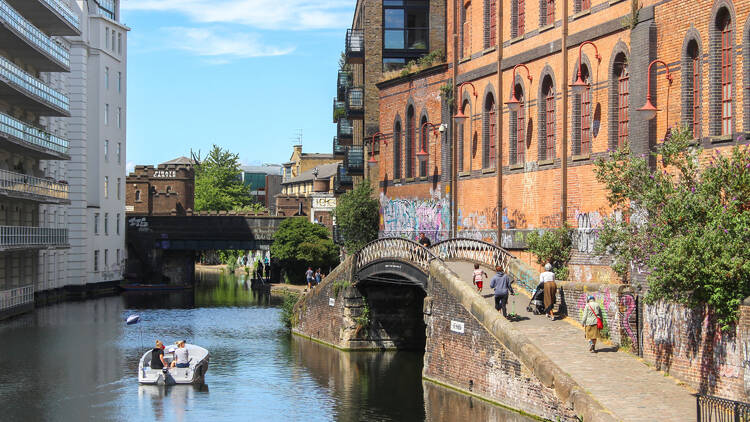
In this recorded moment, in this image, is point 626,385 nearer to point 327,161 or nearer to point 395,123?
point 395,123

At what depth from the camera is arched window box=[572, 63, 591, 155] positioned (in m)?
33.5

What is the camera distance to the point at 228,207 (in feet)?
434

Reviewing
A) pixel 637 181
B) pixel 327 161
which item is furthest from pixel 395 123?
pixel 327 161

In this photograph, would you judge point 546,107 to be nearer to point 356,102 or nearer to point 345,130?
point 356,102

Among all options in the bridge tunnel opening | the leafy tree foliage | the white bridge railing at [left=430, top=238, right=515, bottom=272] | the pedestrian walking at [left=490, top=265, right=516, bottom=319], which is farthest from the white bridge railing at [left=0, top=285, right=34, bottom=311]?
the leafy tree foliage

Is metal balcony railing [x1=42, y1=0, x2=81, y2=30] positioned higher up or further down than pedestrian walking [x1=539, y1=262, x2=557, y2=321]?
higher up

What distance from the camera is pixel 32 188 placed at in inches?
2087

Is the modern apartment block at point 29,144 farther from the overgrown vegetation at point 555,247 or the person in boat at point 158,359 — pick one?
the overgrown vegetation at point 555,247

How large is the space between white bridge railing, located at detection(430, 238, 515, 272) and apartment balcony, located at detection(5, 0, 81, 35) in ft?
89.0

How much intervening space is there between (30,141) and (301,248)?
31.3 metres

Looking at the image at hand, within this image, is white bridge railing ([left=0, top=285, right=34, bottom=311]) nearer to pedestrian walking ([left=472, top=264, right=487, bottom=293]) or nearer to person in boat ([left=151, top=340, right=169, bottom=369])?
person in boat ([left=151, top=340, right=169, bottom=369])

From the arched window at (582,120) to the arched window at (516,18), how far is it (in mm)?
5355

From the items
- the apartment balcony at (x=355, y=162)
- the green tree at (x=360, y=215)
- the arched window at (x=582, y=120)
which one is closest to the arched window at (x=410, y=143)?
the green tree at (x=360, y=215)

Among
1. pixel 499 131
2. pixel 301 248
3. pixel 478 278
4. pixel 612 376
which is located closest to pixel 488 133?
pixel 499 131
